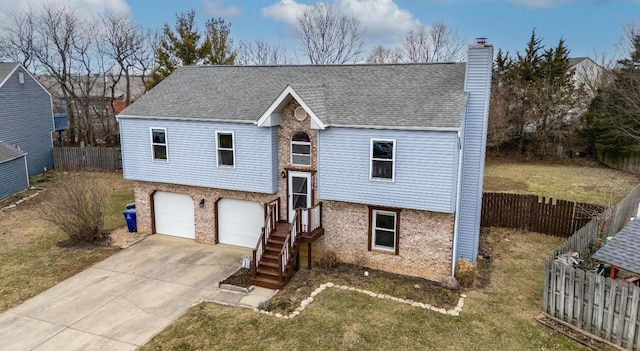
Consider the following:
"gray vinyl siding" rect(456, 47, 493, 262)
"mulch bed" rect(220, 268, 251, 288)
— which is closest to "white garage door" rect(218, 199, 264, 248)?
"mulch bed" rect(220, 268, 251, 288)

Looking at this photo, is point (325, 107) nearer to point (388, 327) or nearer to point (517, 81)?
point (388, 327)

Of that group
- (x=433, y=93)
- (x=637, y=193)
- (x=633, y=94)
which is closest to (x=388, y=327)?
(x=433, y=93)

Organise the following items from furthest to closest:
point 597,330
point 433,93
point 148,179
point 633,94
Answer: point 633,94 < point 148,179 < point 433,93 < point 597,330

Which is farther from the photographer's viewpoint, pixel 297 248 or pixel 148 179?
pixel 148 179

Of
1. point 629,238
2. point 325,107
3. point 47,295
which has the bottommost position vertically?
point 47,295

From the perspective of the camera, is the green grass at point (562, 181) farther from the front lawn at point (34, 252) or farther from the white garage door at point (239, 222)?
the front lawn at point (34, 252)

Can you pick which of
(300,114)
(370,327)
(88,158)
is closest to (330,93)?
(300,114)

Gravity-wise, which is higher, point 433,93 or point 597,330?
point 433,93
